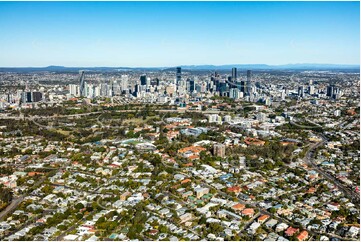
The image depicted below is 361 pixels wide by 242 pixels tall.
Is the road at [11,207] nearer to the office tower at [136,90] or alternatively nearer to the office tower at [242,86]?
the office tower at [136,90]

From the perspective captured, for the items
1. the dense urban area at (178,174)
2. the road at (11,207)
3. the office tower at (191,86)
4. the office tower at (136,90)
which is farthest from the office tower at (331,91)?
the road at (11,207)

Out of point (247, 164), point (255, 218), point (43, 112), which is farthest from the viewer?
point (43, 112)

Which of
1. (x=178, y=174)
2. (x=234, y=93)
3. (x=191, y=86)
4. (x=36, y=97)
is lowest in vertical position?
(x=178, y=174)

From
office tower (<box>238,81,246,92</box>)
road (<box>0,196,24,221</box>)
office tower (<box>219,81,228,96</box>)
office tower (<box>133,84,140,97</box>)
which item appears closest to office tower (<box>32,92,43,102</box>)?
office tower (<box>133,84,140,97</box>)

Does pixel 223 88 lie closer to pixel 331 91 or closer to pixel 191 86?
pixel 191 86

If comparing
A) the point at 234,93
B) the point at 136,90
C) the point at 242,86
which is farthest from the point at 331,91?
the point at 136,90

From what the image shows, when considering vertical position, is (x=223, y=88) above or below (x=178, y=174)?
above

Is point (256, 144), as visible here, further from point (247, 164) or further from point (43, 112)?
point (43, 112)

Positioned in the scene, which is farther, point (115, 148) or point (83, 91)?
point (83, 91)

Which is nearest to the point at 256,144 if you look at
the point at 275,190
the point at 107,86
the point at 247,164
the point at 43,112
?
the point at 247,164
